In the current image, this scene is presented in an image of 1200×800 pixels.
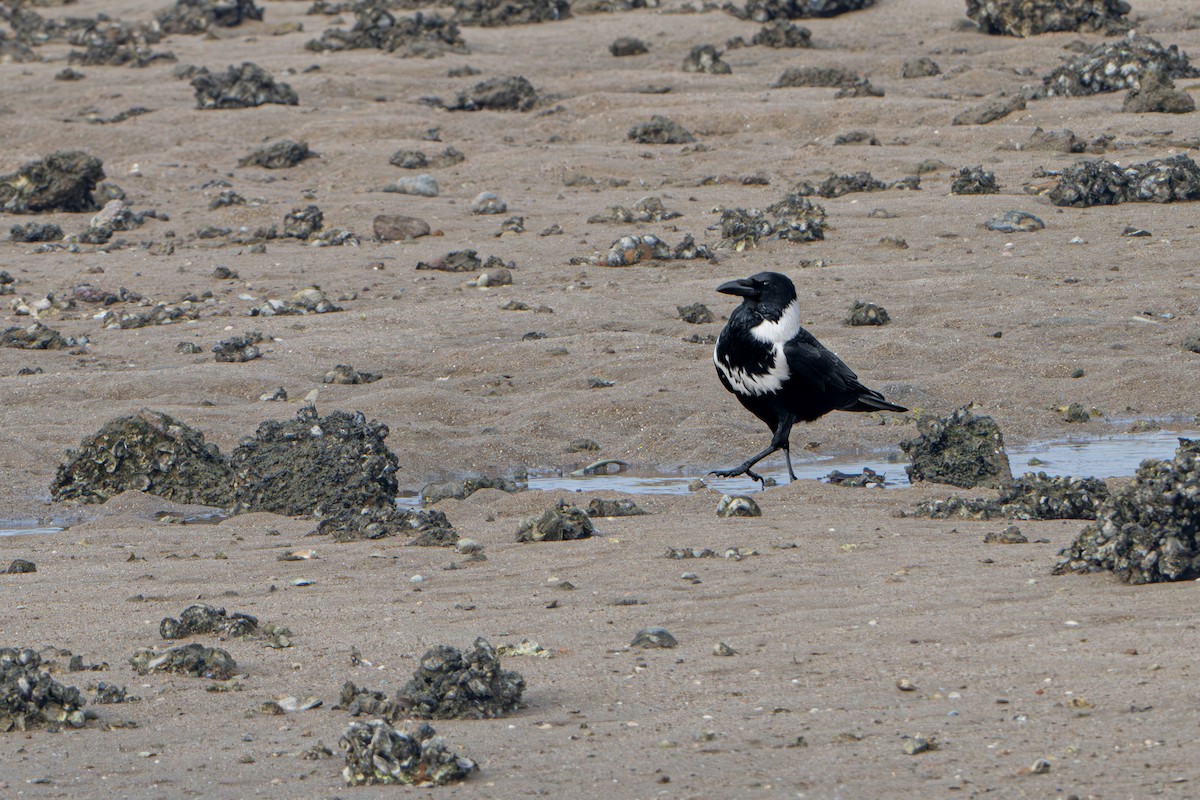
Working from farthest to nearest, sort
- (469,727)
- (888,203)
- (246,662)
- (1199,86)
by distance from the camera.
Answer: (1199,86) < (888,203) < (246,662) < (469,727)

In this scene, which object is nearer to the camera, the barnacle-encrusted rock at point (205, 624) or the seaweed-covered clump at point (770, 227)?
the barnacle-encrusted rock at point (205, 624)

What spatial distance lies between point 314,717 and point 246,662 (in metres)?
0.64

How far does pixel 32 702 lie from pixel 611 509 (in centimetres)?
346

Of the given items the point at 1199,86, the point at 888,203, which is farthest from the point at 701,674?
the point at 1199,86

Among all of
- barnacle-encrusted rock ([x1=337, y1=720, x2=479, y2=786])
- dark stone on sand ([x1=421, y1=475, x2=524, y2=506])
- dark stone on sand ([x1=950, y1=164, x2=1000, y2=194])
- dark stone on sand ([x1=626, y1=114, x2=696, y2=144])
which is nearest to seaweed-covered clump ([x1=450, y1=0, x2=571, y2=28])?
dark stone on sand ([x1=626, y1=114, x2=696, y2=144])

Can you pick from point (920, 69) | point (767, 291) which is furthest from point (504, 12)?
point (767, 291)

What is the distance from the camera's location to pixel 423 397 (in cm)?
1026

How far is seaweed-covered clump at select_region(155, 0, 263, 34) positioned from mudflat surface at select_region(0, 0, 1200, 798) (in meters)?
2.66

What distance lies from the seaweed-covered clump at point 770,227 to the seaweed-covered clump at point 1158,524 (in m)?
8.70

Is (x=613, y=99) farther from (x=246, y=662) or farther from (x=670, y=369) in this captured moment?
(x=246, y=662)

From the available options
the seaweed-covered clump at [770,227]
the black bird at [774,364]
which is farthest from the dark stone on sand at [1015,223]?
the black bird at [774,364]

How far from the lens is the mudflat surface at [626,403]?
4359mm

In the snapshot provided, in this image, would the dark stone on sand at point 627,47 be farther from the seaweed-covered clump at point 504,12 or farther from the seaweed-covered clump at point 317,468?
the seaweed-covered clump at point 317,468

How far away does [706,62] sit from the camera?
70.6ft
